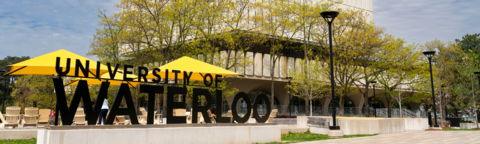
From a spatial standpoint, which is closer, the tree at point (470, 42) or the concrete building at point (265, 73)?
the concrete building at point (265, 73)

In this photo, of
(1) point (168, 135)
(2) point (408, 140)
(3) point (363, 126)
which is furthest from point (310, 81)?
(1) point (168, 135)

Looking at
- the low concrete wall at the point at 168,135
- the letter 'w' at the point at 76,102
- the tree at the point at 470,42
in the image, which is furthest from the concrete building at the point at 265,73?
the tree at the point at 470,42

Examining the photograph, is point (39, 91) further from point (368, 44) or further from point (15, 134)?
point (368, 44)

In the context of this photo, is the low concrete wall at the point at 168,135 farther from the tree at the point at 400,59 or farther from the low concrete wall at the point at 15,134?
the tree at the point at 400,59

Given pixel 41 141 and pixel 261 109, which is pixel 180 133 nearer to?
pixel 41 141

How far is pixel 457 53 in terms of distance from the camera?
4350 centimetres

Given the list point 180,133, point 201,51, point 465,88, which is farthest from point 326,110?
point 180,133

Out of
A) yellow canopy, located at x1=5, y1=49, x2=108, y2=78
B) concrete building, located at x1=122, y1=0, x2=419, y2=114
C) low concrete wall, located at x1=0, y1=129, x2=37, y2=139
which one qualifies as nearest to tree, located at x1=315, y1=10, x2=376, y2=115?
concrete building, located at x1=122, y1=0, x2=419, y2=114

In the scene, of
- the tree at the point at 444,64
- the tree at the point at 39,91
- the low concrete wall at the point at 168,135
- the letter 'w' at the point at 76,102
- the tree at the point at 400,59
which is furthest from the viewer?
the tree at the point at 444,64

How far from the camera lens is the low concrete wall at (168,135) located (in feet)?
26.9

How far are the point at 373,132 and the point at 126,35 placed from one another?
19.8 m

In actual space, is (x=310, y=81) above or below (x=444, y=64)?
below

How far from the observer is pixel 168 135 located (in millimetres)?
9734

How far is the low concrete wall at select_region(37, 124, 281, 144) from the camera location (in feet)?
26.9
